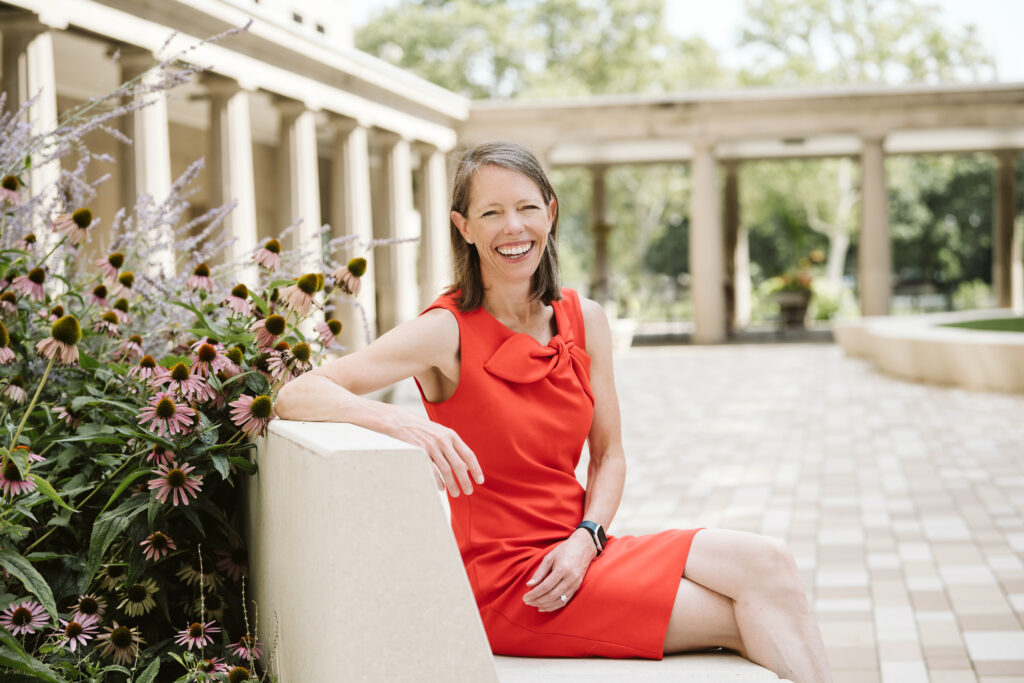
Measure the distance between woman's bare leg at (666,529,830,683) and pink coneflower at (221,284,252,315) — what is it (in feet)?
4.75

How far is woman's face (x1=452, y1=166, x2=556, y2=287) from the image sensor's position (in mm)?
2658

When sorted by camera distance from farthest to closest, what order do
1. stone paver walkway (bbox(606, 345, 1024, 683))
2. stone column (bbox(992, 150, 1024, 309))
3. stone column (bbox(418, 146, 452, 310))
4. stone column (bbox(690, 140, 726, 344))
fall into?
stone column (bbox(992, 150, 1024, 309)), stone column (bbox(690, 140, 726, 344)), stone column (bbox(418, 146, 452, 310)), stone paver walkway (bbox(606, 345, 1024, 683))

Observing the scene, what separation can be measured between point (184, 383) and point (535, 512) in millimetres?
911

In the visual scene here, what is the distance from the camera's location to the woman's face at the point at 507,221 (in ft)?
8.72

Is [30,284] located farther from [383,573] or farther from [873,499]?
[873,499]

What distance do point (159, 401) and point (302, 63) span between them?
1770cm

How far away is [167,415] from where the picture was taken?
252 cm

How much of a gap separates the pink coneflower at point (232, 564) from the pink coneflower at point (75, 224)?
967 mm

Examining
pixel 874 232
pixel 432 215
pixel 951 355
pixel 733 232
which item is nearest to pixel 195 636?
pixel 951 355

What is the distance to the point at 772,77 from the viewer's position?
44875mm

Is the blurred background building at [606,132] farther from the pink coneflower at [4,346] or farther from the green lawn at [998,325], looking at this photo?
the green lawn at [998,325]

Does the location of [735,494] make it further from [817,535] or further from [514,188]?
[514,188]

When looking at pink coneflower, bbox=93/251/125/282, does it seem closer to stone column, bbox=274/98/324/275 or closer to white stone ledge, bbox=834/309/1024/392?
white stone ledge, bbox=834/309/1024/392

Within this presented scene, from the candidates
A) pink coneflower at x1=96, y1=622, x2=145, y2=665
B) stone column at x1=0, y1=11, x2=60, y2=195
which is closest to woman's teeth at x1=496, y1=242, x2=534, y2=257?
pink coneflower at x1=96, y1=622, x2=145, y2=665
